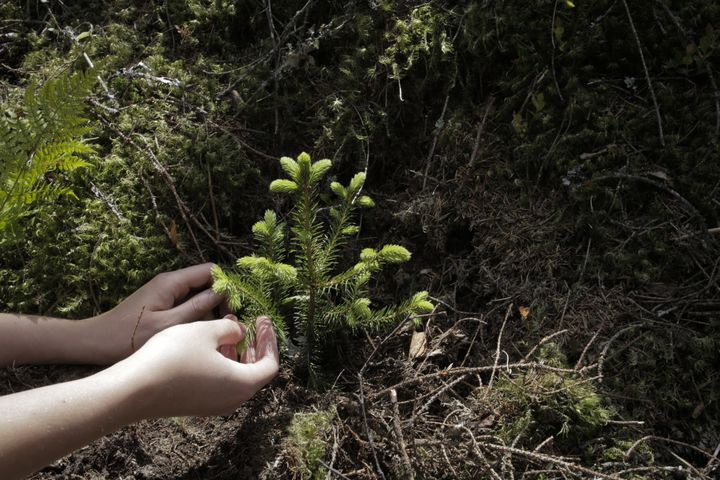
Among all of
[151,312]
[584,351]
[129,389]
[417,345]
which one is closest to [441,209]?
[417,345]

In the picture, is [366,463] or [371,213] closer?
[366,463]

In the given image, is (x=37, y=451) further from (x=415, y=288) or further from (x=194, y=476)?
(x=415, y=288)

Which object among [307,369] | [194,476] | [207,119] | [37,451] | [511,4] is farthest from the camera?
[207,119]

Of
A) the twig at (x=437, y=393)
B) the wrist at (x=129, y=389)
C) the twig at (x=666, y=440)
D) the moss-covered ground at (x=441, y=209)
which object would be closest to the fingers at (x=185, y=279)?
the moss-covered ground at (x=441, y=209)

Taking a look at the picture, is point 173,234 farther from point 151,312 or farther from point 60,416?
point 60,416

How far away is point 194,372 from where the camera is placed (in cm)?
226

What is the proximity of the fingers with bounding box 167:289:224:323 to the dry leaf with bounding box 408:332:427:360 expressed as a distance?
942mm

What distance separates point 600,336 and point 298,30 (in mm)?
2214

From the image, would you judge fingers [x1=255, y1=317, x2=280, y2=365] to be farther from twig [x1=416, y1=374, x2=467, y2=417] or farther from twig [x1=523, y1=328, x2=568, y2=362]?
twig [x1=523, y1=328, x2=568, y2=362]

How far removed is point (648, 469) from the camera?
2098 mm

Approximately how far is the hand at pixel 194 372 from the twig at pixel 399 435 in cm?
52

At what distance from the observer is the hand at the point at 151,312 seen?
2.71 metres

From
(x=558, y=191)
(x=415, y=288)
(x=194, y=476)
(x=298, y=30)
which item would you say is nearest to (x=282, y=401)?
(x=194, y=476)

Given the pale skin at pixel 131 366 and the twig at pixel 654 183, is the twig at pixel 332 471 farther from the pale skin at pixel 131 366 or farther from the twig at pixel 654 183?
the twig at pixel 654 183
